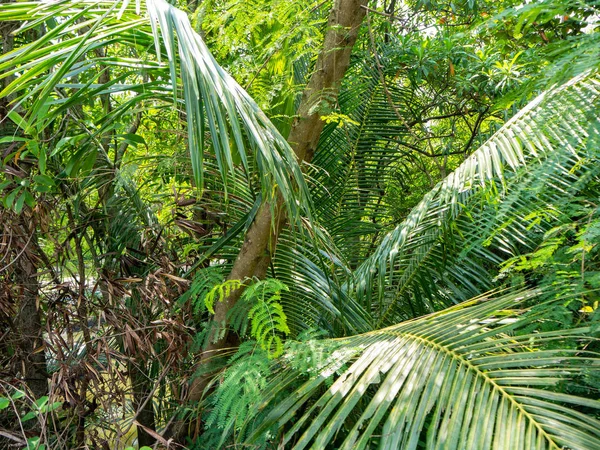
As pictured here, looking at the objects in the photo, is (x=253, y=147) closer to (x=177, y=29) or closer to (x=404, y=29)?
(x=177, y=29)

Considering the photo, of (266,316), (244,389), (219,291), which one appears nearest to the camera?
(244,389)

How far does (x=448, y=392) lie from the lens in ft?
4.67

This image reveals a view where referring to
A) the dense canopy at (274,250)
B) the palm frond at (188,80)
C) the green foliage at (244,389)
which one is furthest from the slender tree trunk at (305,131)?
the palm frond at (188,80)

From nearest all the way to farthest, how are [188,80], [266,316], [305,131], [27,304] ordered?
1. [188,80]
2. [266,316]
3. [27,304]
4. [305,131]

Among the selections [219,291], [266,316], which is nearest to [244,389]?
[266,316]

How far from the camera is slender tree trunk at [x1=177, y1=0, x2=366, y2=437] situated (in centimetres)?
233

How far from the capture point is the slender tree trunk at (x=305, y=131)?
2326 mm

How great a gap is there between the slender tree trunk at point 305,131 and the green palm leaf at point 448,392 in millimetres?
586

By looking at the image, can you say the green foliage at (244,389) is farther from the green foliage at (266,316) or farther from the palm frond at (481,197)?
the palm frond at (481,197)

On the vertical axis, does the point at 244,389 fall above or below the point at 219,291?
below

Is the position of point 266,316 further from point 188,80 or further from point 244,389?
point 188,80

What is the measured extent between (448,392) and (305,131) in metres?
1.37

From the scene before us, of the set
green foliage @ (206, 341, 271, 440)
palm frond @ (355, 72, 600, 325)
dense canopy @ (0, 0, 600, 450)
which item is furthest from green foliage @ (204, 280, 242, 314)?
palm frond @ (355, 72, 600, 325)

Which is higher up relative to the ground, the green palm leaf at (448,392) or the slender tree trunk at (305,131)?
the slender tree trunk at (305,131)
